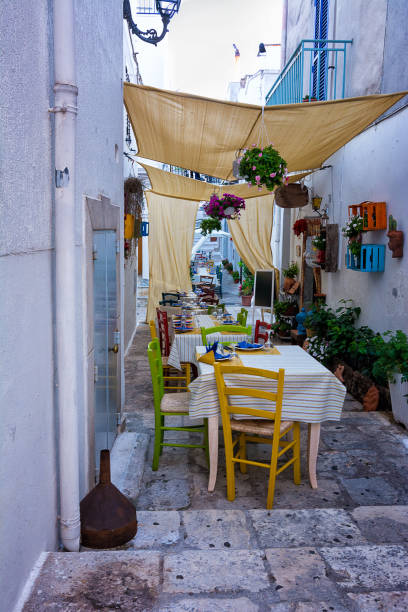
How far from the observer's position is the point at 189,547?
9.55ft

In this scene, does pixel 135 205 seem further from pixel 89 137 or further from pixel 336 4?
pixel 89 137

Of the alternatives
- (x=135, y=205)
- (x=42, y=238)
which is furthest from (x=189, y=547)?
(x=135, y=205)

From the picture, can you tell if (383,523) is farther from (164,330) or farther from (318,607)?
(164,330)

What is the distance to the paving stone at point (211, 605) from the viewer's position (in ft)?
6.55

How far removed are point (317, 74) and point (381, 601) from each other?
825 cm

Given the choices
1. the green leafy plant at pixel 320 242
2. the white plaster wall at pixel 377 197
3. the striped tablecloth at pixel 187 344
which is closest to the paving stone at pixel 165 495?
the striped tablecloth at pixel 187 344

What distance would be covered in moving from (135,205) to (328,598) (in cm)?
672

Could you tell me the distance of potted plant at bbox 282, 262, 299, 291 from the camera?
10180mm

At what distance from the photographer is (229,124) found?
5.33 m

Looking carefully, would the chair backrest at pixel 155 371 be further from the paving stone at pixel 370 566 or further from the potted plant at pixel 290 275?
the potted plant at pixel 290 275

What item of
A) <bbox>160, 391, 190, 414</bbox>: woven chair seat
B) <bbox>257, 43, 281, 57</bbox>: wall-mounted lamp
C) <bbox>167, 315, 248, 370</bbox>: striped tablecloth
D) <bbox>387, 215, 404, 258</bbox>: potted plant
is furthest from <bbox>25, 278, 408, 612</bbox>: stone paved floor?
<bbox>257, 43, 281, 57</bbox>: wall-mounted lamp

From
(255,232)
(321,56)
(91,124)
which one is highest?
(321,56)

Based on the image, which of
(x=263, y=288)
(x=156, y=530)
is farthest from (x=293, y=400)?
(x=263, y=288)

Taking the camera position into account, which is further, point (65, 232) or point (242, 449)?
point (242, 449)
